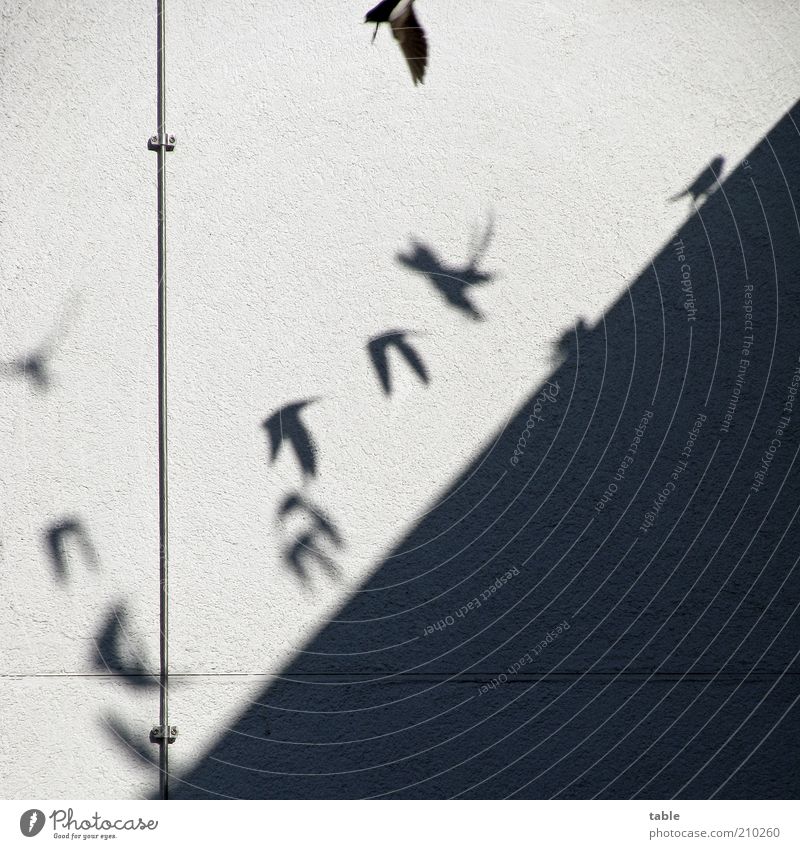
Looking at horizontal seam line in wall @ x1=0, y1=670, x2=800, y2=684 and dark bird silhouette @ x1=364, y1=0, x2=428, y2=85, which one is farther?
dark bird silhouette @ x1=364, y1=0, x2=428, y2=85

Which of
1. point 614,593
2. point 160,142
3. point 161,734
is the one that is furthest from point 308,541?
point 160,142

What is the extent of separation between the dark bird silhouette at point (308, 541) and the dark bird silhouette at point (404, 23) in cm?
136

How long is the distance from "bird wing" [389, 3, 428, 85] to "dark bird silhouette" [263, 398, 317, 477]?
3.60ft

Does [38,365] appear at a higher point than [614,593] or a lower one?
higher

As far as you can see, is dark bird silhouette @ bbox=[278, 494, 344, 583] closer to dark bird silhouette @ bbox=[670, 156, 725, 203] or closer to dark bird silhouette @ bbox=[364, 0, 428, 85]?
dark bird silhouette @ bbox=[364, 0, 428, 85]

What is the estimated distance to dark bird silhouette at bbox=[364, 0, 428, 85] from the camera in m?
3.04

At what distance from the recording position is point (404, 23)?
3.04m

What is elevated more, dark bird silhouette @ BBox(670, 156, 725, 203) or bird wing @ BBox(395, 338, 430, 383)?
dark bird silhouette @ BBox(670, 156, 725, 203)

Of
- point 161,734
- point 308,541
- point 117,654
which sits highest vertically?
point 308,541

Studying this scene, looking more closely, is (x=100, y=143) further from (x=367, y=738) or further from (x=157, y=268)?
(x=367, y=738)

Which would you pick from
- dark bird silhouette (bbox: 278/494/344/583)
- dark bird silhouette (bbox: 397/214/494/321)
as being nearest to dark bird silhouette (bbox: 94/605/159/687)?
dark bird silhouette (bbox: 278/494/344/583)

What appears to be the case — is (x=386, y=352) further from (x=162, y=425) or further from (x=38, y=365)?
(x=38, y=365)

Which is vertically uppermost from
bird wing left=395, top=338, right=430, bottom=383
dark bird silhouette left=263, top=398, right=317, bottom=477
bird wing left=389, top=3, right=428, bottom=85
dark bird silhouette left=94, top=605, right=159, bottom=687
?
bird wing left=389, top=3, right=428, bottom=85

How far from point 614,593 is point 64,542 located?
1.67 meters
